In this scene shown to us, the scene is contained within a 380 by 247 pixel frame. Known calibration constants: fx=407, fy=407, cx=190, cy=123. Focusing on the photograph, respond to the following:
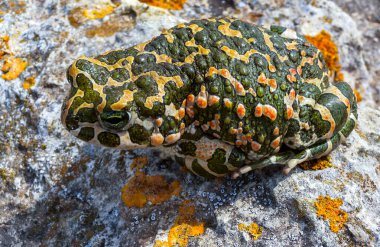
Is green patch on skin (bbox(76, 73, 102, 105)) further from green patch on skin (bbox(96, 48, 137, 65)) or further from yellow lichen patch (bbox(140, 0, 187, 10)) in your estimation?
yellow lichen patch (bbox(140, 0, 187, 10))

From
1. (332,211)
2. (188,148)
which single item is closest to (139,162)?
(188,148)

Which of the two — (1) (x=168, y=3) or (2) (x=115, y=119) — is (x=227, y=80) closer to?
(2) (x=115, y=119)

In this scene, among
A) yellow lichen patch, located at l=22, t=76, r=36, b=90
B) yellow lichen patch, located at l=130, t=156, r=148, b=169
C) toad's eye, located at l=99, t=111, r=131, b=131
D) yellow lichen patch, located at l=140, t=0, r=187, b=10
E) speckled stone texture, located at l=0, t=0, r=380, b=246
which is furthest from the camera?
yellow lichen patch, located at l=140, t=0, r=187, b=10

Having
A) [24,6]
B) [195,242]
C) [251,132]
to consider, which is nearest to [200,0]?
[24,6]

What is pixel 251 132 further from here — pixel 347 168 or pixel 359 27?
pixel 359 27

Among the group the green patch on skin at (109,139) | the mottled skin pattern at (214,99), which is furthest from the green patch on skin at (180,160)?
the green patch on skin at (109,139)

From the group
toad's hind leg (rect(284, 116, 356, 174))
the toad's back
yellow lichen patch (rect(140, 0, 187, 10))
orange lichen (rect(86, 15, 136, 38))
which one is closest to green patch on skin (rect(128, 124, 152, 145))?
the toad's back

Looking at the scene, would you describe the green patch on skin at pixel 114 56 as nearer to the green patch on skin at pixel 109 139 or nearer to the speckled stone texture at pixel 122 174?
the green patch on skin at pixel 109 139

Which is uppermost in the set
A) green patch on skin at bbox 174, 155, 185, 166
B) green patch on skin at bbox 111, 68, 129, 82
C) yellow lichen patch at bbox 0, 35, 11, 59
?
green patch on skin at bbox 111, 68, 129, 82
